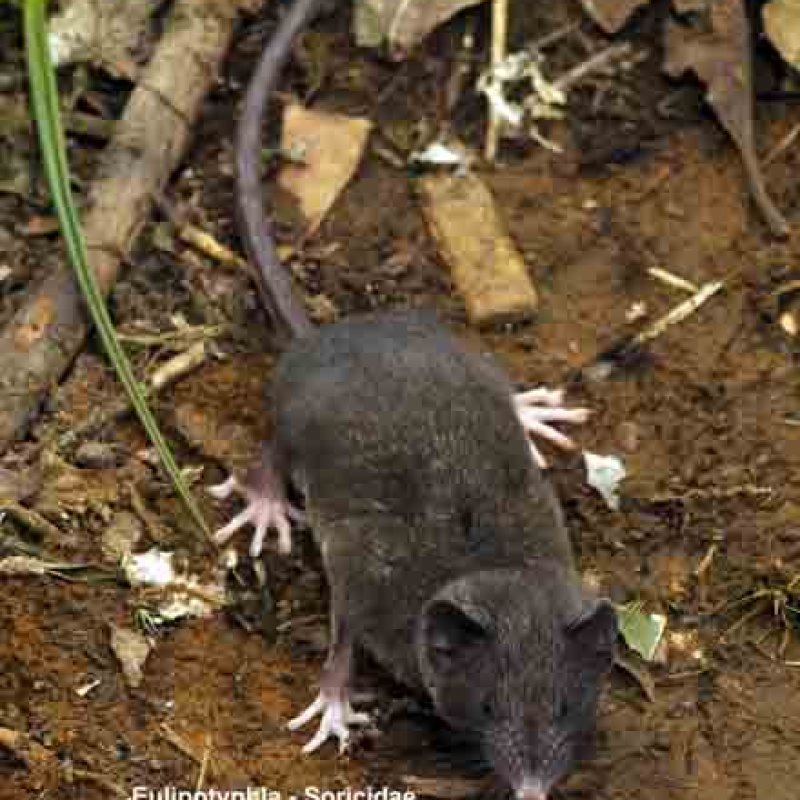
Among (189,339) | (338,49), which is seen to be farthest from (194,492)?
(338,49)

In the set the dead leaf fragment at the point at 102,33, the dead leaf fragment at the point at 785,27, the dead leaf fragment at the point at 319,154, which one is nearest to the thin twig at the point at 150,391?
the dead leaf fragment at the point at 319,154

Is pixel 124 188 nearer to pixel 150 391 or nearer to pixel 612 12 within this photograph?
pixel 150 391

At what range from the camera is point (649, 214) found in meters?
7.20

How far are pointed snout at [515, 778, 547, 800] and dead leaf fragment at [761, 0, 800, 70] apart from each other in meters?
3.60

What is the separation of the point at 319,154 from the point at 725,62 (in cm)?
178

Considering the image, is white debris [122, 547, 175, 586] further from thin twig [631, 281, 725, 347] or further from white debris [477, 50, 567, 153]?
white debris [477, 50, 567, 153]

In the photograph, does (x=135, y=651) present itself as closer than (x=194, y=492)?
Yes

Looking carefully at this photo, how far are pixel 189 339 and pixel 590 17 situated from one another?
2.35 metres

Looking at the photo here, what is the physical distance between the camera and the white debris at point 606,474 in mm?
6297

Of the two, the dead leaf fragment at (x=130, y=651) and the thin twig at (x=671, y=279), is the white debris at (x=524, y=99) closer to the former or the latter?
the thin twig at (x=671, y=279)

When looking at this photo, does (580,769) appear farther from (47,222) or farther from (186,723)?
(47,222)

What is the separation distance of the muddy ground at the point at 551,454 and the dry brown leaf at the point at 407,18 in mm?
129

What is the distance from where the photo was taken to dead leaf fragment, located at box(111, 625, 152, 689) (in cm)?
554

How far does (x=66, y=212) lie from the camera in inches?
235
